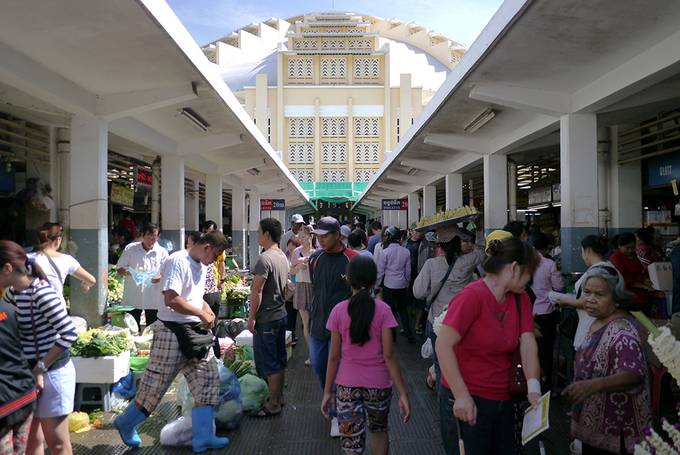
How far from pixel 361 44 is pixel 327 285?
3685 cm

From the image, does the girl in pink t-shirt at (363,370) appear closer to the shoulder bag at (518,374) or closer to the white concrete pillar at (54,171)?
the shoulder bag at (518,374)

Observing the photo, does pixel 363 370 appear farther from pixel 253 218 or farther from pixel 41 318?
pixel 253 218

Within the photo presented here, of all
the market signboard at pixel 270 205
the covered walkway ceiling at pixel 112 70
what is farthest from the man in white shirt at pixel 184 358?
the market signboard at pixel 270 205

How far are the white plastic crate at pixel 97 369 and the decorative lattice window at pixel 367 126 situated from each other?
105ft

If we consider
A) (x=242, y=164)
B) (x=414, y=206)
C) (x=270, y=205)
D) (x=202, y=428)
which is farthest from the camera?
(x=414, y=206)

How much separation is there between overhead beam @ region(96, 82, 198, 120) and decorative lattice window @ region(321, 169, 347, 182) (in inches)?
1069

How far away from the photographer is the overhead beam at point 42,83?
21.2ft

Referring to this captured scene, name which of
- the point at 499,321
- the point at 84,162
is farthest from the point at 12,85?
the point at 499,321

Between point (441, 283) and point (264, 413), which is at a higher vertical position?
point (441, 283)

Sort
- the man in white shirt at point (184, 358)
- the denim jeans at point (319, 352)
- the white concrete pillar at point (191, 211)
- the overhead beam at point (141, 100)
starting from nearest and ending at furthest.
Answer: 1. the man in white shirt at point (184, 358)
2. the denim jeans at point (319, 352)
3. the overhead beam at point (141, 100)
4. the white concrete pillar at point (191, 211)

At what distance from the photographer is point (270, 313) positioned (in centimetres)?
535

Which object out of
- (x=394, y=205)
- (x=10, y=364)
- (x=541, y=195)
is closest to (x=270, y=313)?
(x=10, y=364)

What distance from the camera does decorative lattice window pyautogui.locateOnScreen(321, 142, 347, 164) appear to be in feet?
118

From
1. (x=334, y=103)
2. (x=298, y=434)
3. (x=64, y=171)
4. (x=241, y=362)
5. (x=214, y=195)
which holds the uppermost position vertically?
(x=334, y=103)
